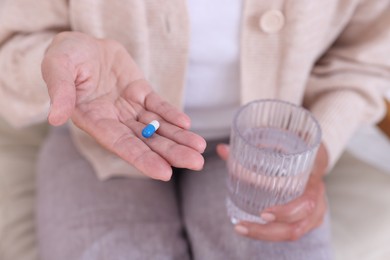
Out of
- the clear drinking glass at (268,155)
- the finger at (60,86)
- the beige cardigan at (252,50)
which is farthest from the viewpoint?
the beige cardigan at (252,50)

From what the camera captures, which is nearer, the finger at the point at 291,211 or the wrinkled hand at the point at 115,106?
the wrinkled hand at the point at 115,106

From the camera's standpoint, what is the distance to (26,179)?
83cm

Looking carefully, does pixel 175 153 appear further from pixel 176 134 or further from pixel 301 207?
pixel 301 207

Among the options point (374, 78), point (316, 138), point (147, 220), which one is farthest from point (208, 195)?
point (374, 78)

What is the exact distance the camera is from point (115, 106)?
0.50 metres

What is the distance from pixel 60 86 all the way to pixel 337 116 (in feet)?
1.49

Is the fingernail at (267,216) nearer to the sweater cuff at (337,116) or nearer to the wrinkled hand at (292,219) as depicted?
the wrinkled hand at (292,219)

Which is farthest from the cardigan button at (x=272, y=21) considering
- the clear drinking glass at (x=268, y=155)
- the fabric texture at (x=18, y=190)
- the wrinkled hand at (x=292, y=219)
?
the fabric texture at (x=18, y=190)

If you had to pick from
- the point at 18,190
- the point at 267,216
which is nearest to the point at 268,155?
the point at 267,216

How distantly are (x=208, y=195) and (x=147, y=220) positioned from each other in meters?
0.10

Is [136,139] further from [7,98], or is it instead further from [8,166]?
[8,166]

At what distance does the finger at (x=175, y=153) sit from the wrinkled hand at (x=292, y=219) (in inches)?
7.3

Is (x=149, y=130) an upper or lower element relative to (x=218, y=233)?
upper

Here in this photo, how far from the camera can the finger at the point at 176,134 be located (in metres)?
0.44
